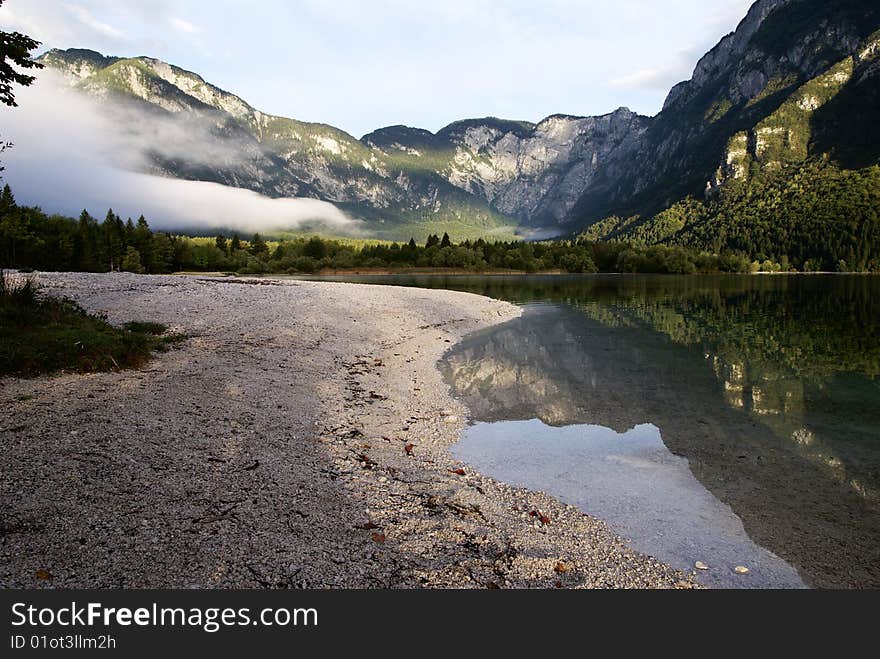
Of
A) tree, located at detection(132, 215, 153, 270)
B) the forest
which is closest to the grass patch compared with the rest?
the forest

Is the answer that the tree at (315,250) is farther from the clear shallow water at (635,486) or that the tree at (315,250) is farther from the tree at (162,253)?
the clear shallow water at (635,486)

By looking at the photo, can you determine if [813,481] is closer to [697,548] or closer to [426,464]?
[697,548]

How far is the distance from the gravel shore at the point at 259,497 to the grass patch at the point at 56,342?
3.07 ft

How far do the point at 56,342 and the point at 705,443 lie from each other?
779 inches

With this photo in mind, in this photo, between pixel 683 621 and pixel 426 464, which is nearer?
pixel 683 621

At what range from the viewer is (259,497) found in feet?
27.3

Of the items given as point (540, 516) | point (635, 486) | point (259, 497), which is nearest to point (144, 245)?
point (259, 497)

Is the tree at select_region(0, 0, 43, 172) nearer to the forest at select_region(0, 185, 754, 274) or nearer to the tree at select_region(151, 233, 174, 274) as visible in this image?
the forest at select_region(0, 185, 754, 274)

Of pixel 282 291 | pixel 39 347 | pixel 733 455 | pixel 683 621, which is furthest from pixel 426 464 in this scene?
pixel 282 291

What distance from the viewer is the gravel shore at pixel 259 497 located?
6.26 metres

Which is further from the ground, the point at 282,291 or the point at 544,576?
the point at 282,291

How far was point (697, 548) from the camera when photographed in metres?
7.95

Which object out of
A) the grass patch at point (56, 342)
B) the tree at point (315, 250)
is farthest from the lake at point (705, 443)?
the tree at point (315, 250)

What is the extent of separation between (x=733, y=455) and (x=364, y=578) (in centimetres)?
1028
